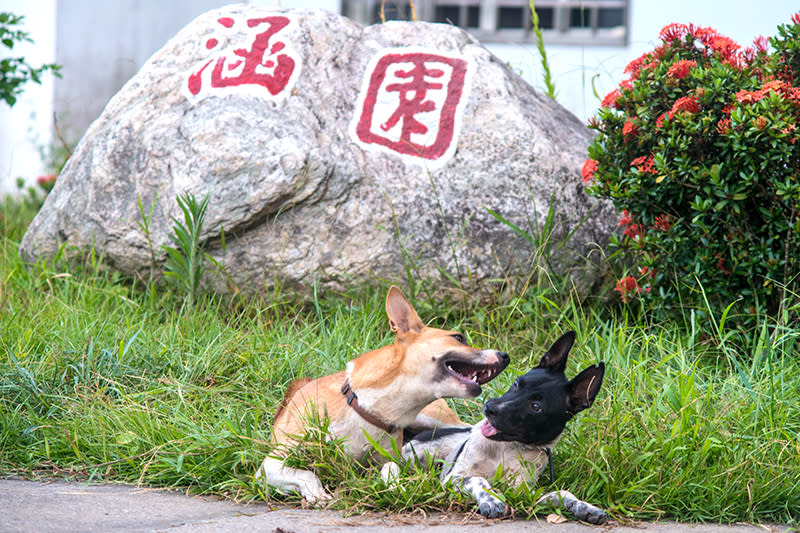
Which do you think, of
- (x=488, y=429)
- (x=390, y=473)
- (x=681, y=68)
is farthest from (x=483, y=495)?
(x=681, y=68)

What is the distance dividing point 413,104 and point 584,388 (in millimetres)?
2556

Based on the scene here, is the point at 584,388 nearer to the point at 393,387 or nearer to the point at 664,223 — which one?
the point at 393,387

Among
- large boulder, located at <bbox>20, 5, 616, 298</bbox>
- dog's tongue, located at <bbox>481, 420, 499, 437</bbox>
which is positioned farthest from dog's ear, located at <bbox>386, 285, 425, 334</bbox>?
large boulder, located at <bbox>20, 5, 616, 298</bbox>

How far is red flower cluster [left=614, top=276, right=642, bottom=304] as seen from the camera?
4.26 metres

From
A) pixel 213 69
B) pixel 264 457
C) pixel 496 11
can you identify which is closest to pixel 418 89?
pixel 213 69

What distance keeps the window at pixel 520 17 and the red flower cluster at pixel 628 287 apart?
18.1 ft

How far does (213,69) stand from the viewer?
4871mm

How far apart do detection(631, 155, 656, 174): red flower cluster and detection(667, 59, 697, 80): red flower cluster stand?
1.44 feet

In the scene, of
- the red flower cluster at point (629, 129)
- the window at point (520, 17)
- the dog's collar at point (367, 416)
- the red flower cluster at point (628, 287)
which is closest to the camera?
the dog's collar at point (367, 416)

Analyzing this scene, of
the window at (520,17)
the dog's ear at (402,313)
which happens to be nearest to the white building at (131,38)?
the window at (520,17)

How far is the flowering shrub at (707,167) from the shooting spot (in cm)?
379

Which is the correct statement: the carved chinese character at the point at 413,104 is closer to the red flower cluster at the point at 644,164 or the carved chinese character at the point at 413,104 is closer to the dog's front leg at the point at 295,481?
the red flower cluster at the point at 644,164

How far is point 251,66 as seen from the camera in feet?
15.9

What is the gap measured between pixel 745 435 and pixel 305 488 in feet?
5.73
